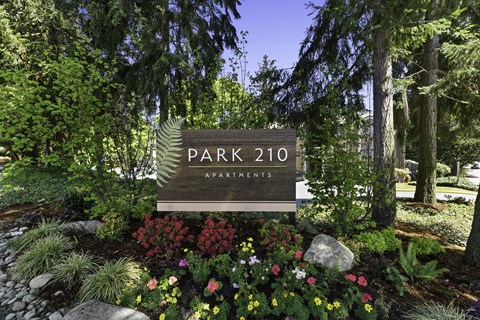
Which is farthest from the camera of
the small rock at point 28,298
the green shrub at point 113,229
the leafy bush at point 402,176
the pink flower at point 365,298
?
the leafy bush at point 402,176

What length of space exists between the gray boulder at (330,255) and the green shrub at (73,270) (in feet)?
7.68

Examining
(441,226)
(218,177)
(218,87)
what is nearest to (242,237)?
(218,177)

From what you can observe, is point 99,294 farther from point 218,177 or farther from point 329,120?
point 329,120

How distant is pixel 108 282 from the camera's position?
239 centimetres

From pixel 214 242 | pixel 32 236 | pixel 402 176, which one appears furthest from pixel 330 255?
pixel 402 176

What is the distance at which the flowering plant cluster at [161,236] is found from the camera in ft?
9.55

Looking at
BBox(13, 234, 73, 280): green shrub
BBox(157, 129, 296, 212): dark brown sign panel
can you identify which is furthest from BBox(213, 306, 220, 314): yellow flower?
BBox(13, 234, 73, 280): green shrub

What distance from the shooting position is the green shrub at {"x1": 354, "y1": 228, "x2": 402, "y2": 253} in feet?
10.4

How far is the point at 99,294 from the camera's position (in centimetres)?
232

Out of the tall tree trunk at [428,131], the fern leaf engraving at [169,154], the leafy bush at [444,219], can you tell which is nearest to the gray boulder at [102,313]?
the fern leaf engraving at [169,154]

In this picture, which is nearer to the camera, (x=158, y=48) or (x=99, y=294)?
(x=99, y=294)

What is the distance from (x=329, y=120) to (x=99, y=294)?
3.47 meters

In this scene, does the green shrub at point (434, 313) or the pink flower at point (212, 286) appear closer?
the green shrub at point (434, 313)

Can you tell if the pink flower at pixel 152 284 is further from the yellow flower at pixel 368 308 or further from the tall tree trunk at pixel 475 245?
the tall tree trunk at pixel 475 245
